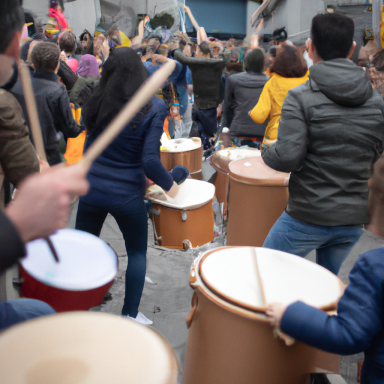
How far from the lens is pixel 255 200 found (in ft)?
8.07

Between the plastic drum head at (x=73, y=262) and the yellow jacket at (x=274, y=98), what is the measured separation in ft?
6.35

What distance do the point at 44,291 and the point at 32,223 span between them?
0.59 metres

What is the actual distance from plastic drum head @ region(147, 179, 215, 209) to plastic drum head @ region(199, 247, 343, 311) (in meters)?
1.54

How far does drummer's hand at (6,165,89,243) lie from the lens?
2.36ft

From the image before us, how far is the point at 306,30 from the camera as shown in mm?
6750

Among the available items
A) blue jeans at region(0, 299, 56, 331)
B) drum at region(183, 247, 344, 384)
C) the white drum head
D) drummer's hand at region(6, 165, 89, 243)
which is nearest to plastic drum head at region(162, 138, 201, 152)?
the white drum head

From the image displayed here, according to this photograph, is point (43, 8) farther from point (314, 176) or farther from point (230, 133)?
point (314, 176)

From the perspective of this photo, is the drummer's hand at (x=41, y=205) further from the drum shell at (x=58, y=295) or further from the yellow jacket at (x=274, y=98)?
the yellow jacket at (x=274, y=98)

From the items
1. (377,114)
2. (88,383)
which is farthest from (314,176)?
(88,383)

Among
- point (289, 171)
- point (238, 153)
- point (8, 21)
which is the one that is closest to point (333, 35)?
point (289, 171)

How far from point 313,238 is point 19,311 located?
48.1 inches

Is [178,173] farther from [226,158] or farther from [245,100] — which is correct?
[245,100]

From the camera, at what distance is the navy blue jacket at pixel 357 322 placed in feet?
2.96

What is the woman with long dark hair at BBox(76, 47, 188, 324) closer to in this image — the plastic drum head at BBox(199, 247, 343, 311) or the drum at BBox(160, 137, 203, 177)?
the plastic drum head at BBox(199, 247, 343, 311)
